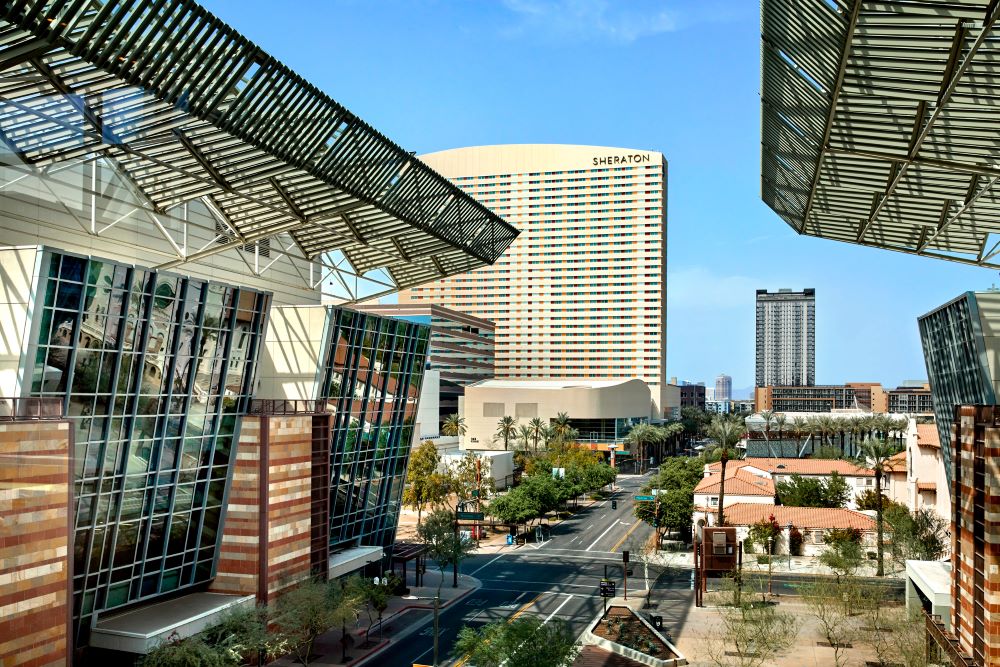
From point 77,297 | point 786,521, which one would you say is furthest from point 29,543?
point 786,521

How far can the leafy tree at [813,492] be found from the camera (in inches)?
3157

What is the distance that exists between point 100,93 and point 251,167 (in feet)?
25.6

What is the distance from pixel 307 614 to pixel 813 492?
178 ft

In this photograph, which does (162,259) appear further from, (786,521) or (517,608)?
(786,521)

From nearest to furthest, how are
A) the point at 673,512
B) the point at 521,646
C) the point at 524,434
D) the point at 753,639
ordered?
the point at 521,646, the point at 753,639, the point at 673,512, the point at 524,434

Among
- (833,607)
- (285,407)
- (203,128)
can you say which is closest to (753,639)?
(833,607)

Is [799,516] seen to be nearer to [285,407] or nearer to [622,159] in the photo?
[285,407]

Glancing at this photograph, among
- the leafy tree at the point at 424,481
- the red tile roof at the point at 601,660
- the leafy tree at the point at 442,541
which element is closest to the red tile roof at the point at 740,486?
the leafy tree at the point at 424,481

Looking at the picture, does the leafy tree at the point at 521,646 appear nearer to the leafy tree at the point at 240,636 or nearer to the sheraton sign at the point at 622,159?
the leafy tree at the point at 240,636

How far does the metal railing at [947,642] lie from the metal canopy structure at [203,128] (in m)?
28.5

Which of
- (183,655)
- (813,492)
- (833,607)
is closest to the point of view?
(183,655)

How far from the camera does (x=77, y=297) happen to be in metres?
30.8

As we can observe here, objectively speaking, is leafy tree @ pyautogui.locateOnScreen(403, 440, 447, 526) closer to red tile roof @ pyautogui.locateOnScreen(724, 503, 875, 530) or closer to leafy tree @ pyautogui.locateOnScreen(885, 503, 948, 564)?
red tile roof @ pyautogui.locateOnScreen(724, 503, 875, 530)

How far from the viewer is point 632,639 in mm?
42656
